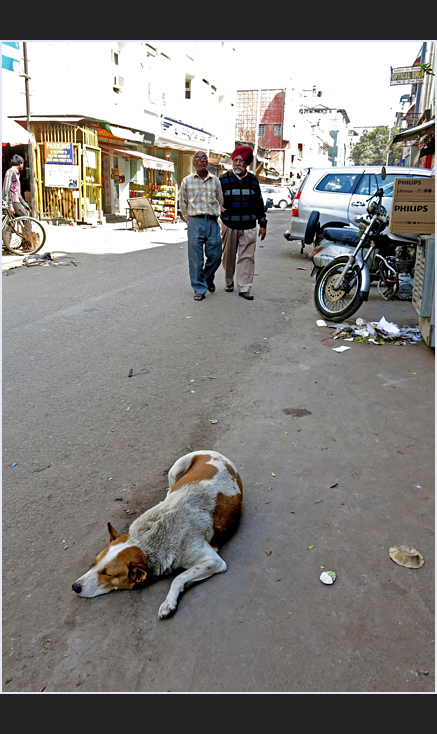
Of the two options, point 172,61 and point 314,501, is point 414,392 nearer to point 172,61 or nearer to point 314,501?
point 314,501

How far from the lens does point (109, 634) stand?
2.23 meters

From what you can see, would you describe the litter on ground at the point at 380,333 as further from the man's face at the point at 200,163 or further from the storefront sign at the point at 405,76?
the storefront sign at the point at 405,76

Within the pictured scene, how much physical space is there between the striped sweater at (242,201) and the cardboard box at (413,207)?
2.26m

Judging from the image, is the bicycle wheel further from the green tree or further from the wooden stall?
the green tree

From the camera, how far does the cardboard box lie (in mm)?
6152

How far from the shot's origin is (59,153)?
1895 centimetres

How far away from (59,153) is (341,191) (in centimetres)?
1183

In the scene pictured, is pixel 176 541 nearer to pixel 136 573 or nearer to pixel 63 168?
pixel 136 573

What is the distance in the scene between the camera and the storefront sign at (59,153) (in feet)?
61.9

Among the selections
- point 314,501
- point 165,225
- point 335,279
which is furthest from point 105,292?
point 165,225

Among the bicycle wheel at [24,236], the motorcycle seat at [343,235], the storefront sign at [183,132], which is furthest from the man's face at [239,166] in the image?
the storefront sign at [183,132]

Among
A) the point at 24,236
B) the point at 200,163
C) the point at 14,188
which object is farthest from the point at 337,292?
the point at 14,188

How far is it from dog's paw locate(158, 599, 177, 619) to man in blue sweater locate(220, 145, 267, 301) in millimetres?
6234

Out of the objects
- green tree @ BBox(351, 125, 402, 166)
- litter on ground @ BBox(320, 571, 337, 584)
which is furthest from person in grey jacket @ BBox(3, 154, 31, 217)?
green tree @ BBox(351, 125, 402, 166)
